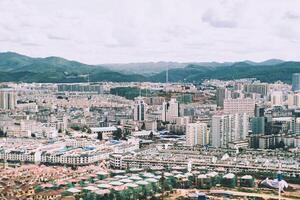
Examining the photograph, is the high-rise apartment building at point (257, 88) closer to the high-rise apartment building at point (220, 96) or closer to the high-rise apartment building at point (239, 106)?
the high-rise apartment building at point (220, 96)

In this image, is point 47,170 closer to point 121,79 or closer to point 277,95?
point 277,95

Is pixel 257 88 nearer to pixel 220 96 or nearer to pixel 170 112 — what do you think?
pixel 220 96

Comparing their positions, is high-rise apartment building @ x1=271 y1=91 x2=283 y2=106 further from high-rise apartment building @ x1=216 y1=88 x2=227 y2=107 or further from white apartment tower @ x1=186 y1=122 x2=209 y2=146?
white apartment tower @ x1=186 y1=122 x2=209 y2=146

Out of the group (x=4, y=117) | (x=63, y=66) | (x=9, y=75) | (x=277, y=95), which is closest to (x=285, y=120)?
(x=277, y=95)

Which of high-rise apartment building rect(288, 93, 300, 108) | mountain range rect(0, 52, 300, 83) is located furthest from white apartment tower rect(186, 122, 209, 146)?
mountain range rect(0, 52, 300, 83)

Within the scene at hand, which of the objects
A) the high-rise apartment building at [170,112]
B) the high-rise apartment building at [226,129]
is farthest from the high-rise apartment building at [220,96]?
the high-rise apartment building at [226,129]

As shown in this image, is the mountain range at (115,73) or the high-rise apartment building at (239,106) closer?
the high-rise apartment building at (239,106)
